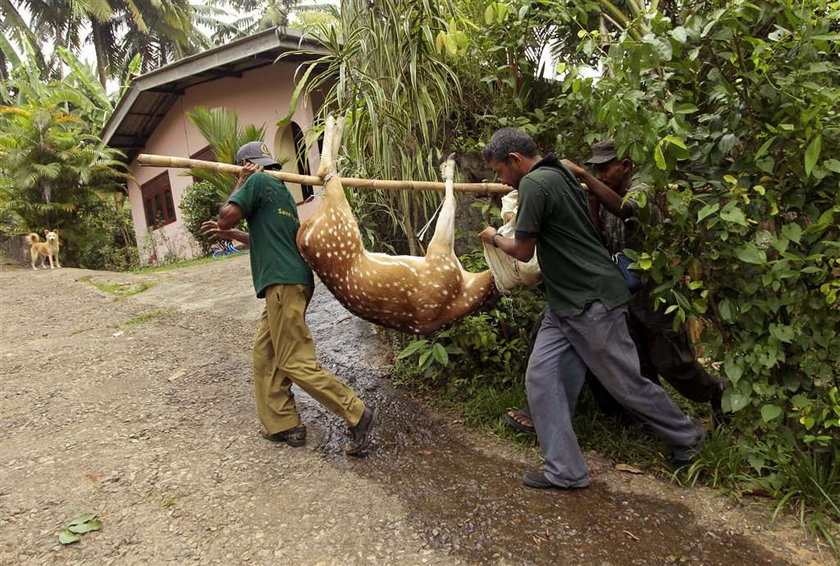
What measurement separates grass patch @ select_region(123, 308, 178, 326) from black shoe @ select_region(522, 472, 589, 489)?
17.2 ft

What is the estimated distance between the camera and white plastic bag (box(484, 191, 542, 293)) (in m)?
3.01

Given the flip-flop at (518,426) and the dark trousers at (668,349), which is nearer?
the dark trousers at (668,349)

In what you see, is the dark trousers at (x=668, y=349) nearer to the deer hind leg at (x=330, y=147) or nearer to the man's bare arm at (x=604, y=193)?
the man's bare arm at (x=604, y=193)

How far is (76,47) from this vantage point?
24359 millimetres

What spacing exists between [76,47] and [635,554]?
98.5 feet

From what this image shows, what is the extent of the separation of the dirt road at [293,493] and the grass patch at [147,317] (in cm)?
146

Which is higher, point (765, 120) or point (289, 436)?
point (765, 120)

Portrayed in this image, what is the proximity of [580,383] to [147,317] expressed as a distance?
18.4ft

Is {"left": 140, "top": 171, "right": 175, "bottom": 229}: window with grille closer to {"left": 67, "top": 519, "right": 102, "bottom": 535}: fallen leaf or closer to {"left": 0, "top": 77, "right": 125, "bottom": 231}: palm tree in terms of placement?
{"left": 0, "top": 77, "right": 125, "bottom": 231}: palm tree

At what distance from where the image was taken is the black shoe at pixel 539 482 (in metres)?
→ 2.79

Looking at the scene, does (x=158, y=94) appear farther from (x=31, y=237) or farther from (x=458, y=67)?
(x=458, y=67)

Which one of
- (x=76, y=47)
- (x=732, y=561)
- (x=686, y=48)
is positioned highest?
(x=76, y=47)

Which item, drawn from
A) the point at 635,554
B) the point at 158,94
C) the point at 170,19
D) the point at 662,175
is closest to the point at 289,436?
the point at 635,554

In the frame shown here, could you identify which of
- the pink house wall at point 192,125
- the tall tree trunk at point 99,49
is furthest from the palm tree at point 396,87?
the tall tree trunk at point 99,49
